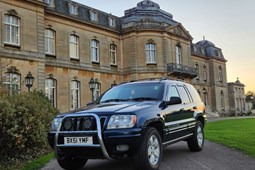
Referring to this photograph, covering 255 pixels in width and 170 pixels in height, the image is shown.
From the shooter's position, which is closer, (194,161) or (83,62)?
(194,161)

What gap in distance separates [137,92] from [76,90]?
24.6 metres

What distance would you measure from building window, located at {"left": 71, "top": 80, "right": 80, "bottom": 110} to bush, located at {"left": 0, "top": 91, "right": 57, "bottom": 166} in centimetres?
2085

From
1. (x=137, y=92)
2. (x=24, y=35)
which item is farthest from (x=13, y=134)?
(x=24, y=35)

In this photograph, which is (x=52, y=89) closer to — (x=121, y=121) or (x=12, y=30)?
(x=12, y=30)

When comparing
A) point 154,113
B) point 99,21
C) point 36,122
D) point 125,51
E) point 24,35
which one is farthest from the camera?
point 125,51

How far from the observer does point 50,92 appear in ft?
92.8

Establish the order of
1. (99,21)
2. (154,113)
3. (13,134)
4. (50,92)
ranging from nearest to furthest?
(154,113), (13,134), (50,92), (99,21)

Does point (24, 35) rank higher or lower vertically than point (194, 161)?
higher

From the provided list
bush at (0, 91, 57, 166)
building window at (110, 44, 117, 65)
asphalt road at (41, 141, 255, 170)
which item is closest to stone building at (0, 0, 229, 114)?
building window at (110, 44, 117, 65)

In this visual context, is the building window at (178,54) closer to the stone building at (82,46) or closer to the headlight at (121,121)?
the stone building at (82,46)

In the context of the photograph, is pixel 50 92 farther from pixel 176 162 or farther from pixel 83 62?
pixel 176 162

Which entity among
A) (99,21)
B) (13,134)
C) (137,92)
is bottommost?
(13,134)

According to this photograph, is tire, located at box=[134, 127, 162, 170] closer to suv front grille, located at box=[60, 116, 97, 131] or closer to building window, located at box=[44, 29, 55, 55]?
suv front grille, located at box=[60, 116, 97, 131]

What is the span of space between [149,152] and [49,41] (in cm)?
2458
